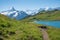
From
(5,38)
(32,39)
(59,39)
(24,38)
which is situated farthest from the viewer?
(59,39)

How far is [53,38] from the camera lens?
164 feet

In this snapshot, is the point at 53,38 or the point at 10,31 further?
the point at 53,38

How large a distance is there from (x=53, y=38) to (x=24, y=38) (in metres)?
15.2

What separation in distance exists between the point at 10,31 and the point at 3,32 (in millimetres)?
4261

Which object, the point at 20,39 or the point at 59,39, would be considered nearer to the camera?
the point at 20,39

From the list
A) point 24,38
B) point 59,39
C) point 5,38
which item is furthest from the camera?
point 59,39

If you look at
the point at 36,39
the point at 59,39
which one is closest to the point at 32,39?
the point at 36,39

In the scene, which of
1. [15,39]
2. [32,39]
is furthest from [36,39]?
[15,39]

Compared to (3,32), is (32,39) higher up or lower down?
lower down

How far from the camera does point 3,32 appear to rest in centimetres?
3497

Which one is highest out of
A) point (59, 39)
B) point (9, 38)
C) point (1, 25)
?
point (1, 25)

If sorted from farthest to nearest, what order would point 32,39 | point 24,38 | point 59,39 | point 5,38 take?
point 59,39 < point 32,39 < point 24,38 < point 5,38

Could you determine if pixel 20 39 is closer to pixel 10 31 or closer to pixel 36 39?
pixel 10 31

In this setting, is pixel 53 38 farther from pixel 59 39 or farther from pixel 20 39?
pixel 20 39
